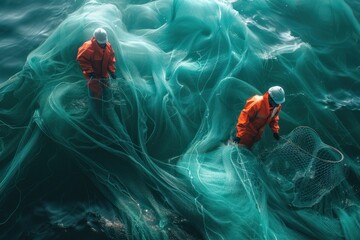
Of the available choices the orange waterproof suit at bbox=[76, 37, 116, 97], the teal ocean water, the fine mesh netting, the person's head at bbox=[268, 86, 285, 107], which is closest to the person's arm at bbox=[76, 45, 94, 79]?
the orange waterproof suit at bbox=[76, 37, 116, 97]

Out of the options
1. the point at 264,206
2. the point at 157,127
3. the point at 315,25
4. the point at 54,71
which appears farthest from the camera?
the point at 315,25

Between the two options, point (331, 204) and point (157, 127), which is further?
point (157, 127)

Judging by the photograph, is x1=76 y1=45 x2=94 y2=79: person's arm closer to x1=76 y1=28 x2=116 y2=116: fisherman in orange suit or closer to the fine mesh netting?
x1=76 y1=28 x2=116 y2=116: fisherman in orange suit

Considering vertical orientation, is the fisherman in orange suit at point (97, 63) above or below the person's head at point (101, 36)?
below

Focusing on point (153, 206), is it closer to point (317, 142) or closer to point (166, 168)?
point (166, 168)

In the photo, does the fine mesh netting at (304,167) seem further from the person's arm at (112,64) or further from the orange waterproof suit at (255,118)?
the person's arm at (112,64)

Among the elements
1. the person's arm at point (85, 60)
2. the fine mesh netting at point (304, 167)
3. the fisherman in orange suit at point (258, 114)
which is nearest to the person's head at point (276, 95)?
the fisherman in orange suit at point (258, 114)

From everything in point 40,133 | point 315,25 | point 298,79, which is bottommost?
point 40,133

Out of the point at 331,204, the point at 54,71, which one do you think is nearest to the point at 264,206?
the point at 331,204
